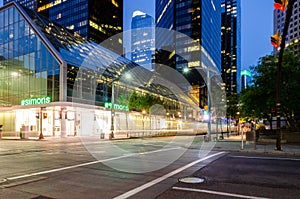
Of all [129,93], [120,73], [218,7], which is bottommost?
[129,93]

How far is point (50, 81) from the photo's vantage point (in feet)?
120

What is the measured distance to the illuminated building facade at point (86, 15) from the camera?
4914 inches

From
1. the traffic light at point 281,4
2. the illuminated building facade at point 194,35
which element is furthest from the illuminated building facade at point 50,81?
the illuminated building facade at point 194,35

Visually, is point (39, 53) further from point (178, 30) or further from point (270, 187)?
point (178, 30)

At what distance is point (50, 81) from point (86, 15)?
96821 millimetres

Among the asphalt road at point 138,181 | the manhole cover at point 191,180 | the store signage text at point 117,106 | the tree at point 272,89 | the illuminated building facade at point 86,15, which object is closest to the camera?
the asphalt road at point 138,181

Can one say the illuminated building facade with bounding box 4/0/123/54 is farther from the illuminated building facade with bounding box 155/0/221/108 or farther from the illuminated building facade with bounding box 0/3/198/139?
the illuminated building facade with bounding box 0/3/198/139

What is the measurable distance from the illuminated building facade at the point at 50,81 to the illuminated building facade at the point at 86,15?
3302 inches

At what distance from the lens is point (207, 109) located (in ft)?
94.6

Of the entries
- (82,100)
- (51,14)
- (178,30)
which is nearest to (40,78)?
(82,100)

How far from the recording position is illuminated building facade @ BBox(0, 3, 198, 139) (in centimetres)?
3656

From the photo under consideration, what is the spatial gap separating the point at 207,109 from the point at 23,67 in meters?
28.9

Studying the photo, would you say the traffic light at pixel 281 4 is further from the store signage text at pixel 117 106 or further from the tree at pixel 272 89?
the store signage text at pixel 117 106

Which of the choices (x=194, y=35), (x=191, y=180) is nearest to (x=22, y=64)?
(x=191, y=180)
